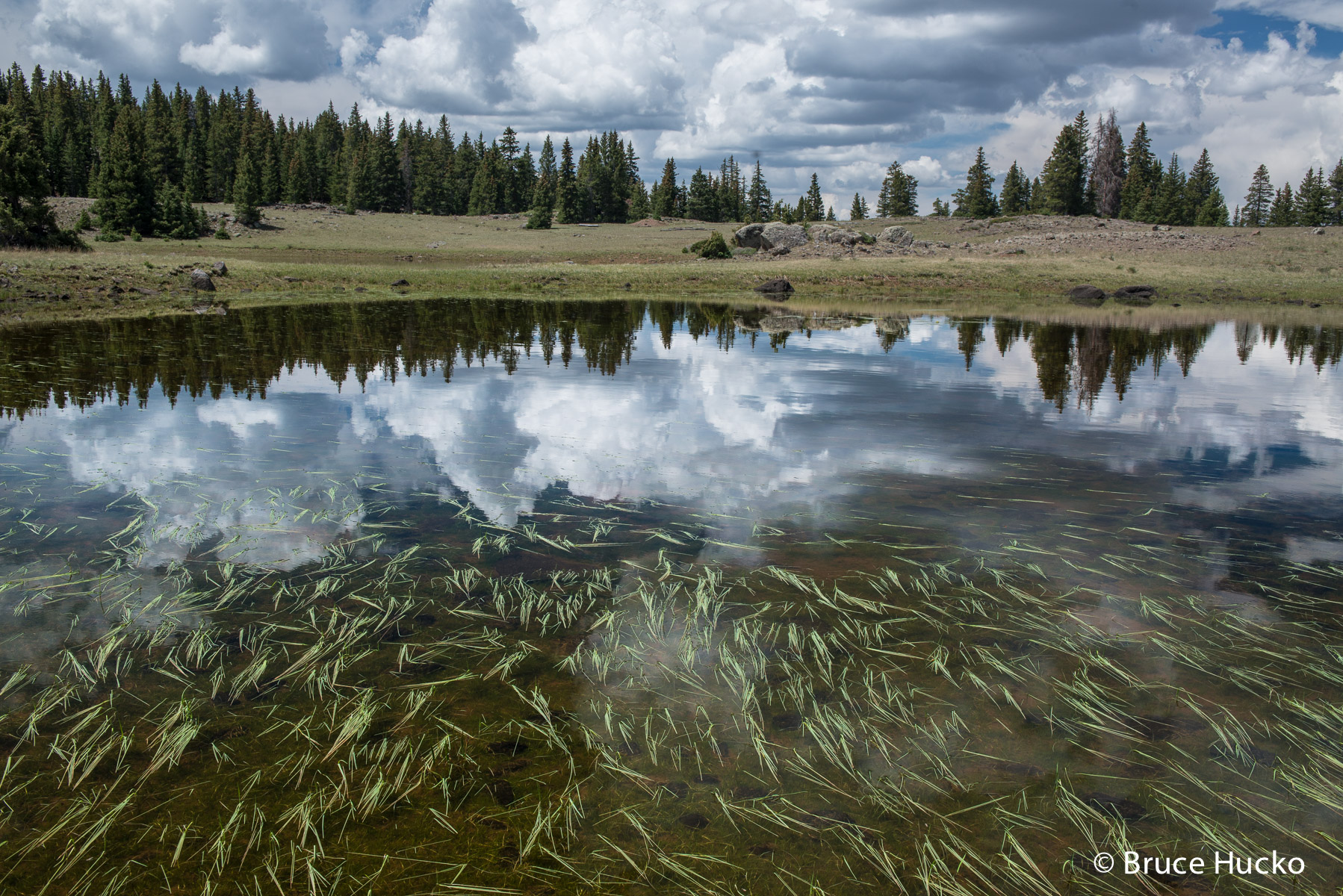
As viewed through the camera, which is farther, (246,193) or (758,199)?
(758,199)

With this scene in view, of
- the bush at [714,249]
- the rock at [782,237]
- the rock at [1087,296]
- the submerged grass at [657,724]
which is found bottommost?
the submerged grass at [657,724]

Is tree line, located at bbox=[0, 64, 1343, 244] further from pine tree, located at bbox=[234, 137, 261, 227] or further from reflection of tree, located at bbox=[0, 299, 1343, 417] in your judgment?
reflection of tree, located at bbox=[0, 299, 1343, 417]

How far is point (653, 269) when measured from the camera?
56969 millimetres

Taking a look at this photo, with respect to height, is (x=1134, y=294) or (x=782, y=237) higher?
(x=782, y=237)

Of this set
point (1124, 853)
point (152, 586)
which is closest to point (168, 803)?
point (152, 586)

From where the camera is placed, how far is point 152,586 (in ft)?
19.5

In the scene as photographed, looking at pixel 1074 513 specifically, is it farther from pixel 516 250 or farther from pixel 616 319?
pixel 516 250

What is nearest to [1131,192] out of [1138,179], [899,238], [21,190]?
[1138,179]

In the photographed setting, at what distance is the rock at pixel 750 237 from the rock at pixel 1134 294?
34305 millimetres

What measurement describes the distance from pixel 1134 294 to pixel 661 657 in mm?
48180

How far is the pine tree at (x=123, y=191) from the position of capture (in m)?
67.6

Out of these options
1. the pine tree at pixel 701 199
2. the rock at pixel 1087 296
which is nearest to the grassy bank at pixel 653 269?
the rock at pixel 1087 296

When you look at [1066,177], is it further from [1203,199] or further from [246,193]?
[246,193]

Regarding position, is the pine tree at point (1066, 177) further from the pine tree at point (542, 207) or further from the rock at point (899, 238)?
the pine tree at point (542, 207)
